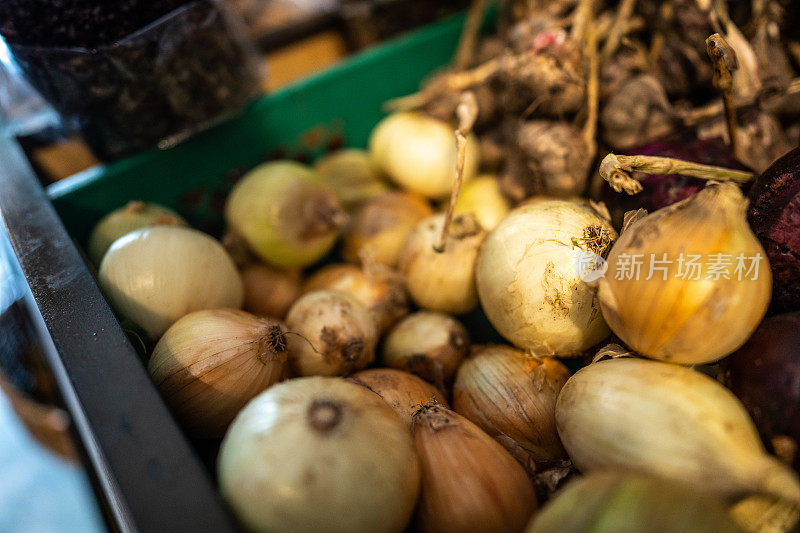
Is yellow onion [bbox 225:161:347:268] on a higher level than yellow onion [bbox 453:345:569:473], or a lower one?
higher

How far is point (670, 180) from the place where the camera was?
1.04m

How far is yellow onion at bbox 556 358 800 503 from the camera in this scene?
0.63 metres

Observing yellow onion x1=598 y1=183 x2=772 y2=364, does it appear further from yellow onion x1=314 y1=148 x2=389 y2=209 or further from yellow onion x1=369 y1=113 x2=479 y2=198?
yellow onion x1=314 y1=148 x2=389 y2=209

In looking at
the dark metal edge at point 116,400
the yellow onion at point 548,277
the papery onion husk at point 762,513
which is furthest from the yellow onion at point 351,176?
the papery onion husk at point 762,513

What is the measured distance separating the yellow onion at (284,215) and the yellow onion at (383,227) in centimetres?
9

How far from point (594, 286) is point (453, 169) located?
780 mm

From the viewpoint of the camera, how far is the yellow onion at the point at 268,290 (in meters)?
1.32

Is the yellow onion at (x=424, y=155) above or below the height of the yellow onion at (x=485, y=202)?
above

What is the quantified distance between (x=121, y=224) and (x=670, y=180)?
4.24 ft

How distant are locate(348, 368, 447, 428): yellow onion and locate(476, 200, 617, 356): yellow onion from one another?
206 mm

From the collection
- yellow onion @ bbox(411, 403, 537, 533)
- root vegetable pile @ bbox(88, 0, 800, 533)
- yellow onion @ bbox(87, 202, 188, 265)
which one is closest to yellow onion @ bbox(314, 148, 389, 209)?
root vegetable pile @ bbox(88, 0, 800, 533)

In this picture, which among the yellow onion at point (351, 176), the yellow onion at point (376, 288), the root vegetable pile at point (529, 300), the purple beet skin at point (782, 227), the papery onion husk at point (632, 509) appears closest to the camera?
the papery onion husk at point (632, 509)

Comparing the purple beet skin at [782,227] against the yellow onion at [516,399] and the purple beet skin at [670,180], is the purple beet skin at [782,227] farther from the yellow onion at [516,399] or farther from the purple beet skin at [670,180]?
the yellow onion at [516,399]

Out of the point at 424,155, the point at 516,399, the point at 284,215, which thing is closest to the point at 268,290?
the point at 284,215
